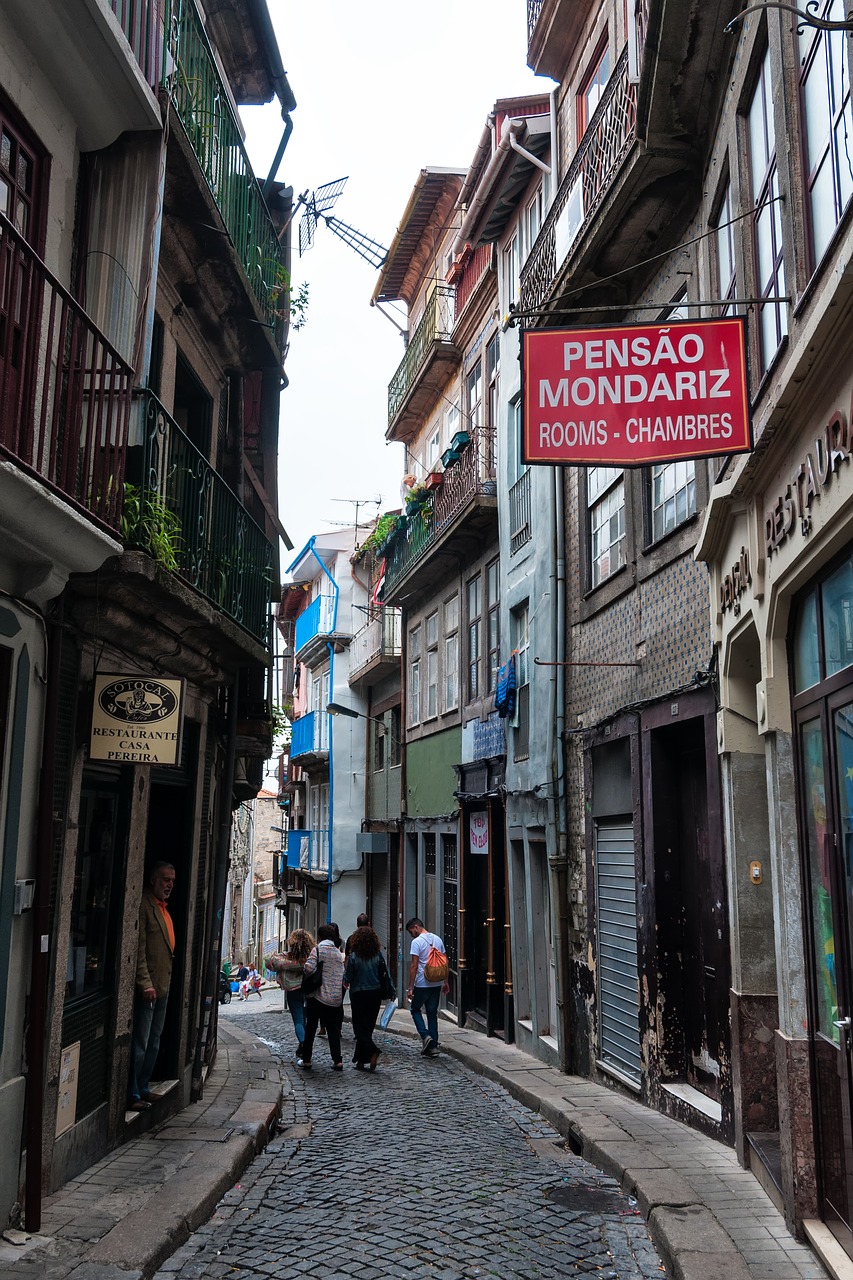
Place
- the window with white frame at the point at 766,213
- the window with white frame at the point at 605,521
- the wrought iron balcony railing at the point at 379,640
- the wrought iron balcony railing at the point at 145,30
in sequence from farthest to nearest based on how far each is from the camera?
the wrought iron balcony railing at the point at 379,640
the window with white frame at the point at 605,521
the wrought iron balcony railing at the point at 145,30
the window with white frame at the point at 766,213

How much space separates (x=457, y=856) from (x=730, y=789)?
12.0m

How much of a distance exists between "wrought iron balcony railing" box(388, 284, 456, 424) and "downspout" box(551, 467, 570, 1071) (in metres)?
9.57

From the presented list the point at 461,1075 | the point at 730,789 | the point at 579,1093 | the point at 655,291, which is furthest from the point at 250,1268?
the point at 655,291

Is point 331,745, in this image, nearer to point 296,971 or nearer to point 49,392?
point 296,971

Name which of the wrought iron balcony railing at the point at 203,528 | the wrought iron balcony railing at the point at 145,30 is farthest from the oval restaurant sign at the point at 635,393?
the wrought iron balcony railing at the point at 145,30

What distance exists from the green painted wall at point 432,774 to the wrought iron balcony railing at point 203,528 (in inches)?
327

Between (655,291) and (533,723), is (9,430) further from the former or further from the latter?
(533,723)

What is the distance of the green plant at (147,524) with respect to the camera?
24.7 feet

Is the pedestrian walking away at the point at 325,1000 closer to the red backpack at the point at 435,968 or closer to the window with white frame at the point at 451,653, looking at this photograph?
the red backpack at the point at 435,968

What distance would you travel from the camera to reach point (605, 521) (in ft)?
41.4

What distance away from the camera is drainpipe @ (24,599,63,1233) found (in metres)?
6.18

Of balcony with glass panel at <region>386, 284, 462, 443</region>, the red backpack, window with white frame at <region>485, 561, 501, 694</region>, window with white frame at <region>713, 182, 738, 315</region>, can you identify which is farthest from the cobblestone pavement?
balcony with glass panel at <region>386, 284, 462, 443</region>

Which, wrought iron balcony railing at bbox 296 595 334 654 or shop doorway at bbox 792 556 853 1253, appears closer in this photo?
shop doorway at bbox 792 556 853 1253

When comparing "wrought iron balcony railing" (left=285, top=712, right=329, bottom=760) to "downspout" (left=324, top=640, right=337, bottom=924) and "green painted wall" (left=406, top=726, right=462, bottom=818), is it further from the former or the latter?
"green painted wall" (left=406, top=726, right=462, bottom=818)
